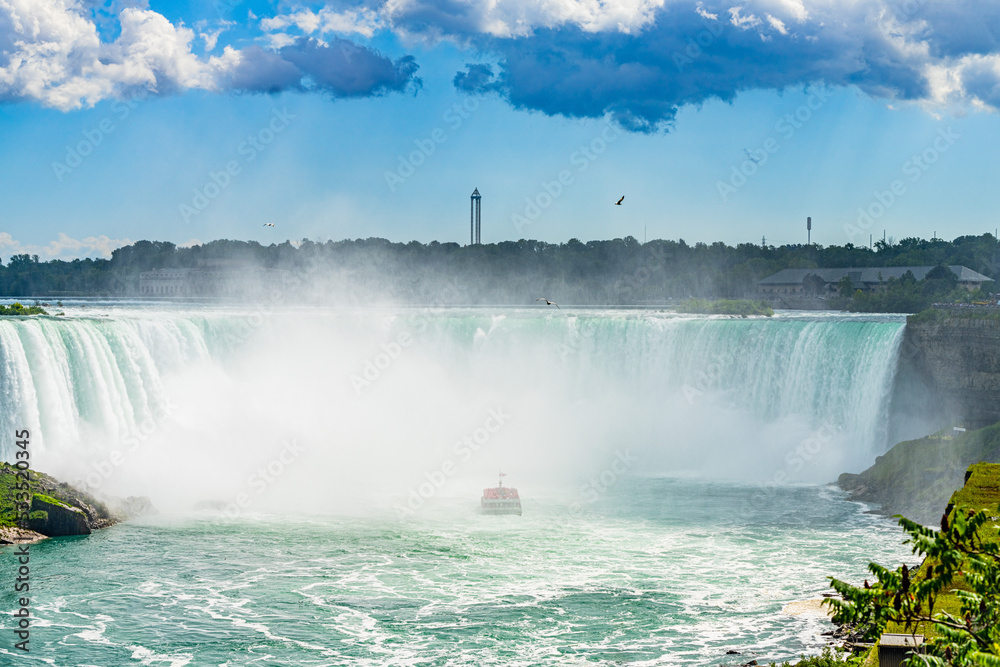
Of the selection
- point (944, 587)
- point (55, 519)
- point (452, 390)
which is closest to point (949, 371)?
point (452, 390)


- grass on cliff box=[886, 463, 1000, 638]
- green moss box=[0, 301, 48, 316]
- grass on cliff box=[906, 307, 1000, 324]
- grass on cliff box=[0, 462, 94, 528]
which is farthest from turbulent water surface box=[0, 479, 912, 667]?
green moss box=[0, 301, 48, 316]

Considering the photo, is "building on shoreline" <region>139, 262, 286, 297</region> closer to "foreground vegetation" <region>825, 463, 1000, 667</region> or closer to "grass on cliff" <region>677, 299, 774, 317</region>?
"grass on cliff" <region>677, 299, 774, 317</region>

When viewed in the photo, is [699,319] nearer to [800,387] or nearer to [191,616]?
[800,387]

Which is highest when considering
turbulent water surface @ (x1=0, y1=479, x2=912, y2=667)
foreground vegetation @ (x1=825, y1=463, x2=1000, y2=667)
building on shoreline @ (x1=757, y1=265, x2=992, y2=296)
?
building on shoreline @ (x1=757, y1=265, x2=992, y2=296)

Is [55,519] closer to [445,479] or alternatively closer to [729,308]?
[445,479]

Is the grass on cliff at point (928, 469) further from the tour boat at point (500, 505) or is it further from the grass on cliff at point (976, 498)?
the tour boat at point (500, 505)

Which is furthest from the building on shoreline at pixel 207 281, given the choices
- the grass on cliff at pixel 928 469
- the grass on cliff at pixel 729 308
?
the grass on cliff at pixel 928 469
